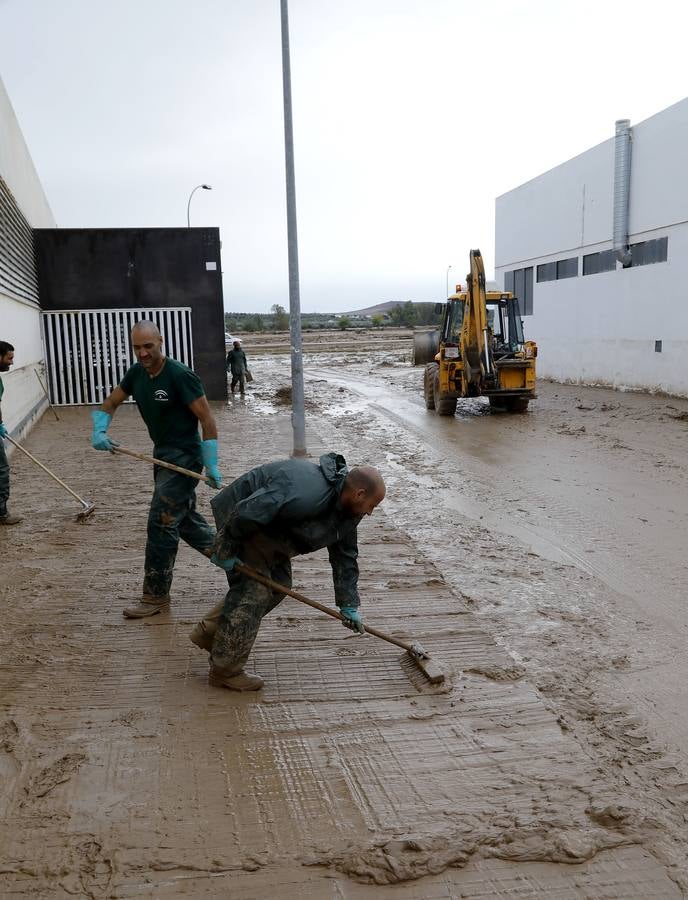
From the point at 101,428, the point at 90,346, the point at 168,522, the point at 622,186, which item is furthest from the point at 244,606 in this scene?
the point at 622,186

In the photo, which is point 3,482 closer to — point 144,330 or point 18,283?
point 144,330

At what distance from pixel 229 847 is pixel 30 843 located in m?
0.74

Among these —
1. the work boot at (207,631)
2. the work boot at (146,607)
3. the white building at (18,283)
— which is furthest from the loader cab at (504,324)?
the work boot at (207,631)

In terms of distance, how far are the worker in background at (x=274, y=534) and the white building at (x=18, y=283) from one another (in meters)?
9.25

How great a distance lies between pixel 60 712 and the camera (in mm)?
3861

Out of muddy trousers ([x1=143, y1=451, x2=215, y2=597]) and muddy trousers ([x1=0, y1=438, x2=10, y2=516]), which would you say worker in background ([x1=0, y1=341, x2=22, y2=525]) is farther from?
muddy trousers ([x1=143, y1=451, x2=215, y2=597])

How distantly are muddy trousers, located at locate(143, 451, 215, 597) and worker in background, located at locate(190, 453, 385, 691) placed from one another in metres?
0.97

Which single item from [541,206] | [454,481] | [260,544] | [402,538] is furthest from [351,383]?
[260,544]

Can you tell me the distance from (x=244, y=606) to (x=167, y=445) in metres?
1.55

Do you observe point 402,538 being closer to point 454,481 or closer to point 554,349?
point 454,481

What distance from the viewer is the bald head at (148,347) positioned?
483 centimetres

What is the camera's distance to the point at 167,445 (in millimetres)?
5121

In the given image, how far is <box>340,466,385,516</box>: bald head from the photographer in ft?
12.0

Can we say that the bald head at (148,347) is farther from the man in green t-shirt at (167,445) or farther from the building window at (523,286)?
the building window at (523,286)
